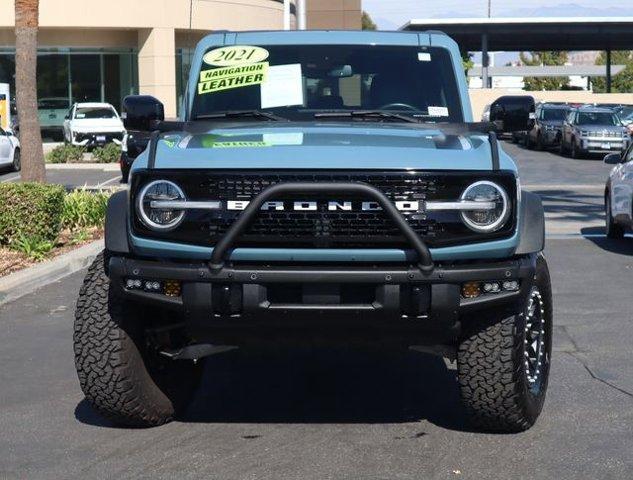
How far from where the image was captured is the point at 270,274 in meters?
5.68

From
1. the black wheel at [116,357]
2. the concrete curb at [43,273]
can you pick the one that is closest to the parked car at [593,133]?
the concrete curb at [43,273]

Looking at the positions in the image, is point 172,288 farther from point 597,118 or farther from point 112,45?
point 112,45

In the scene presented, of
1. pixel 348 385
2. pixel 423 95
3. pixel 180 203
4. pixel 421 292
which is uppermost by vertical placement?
pixel 423 95

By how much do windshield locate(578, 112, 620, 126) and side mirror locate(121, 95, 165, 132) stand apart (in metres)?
32.7

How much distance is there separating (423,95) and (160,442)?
8.95 ft

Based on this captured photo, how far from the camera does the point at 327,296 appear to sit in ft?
18.8

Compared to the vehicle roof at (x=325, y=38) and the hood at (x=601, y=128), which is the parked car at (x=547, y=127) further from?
the vehicle roof at (x=325, y=38)

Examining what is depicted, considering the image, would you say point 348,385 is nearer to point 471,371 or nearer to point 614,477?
point 471,371

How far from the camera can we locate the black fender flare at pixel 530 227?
19.5 ft

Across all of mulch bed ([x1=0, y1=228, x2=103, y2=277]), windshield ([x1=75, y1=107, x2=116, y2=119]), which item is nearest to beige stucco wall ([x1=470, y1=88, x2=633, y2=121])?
windshield ([x1=75, y1=107, x2=116, y2=119])

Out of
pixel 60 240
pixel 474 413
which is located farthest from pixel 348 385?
pixel 60 240

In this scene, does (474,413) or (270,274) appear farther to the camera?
(474,413)

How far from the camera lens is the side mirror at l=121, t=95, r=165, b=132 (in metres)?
7.56

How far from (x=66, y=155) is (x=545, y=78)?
98.3 meters
